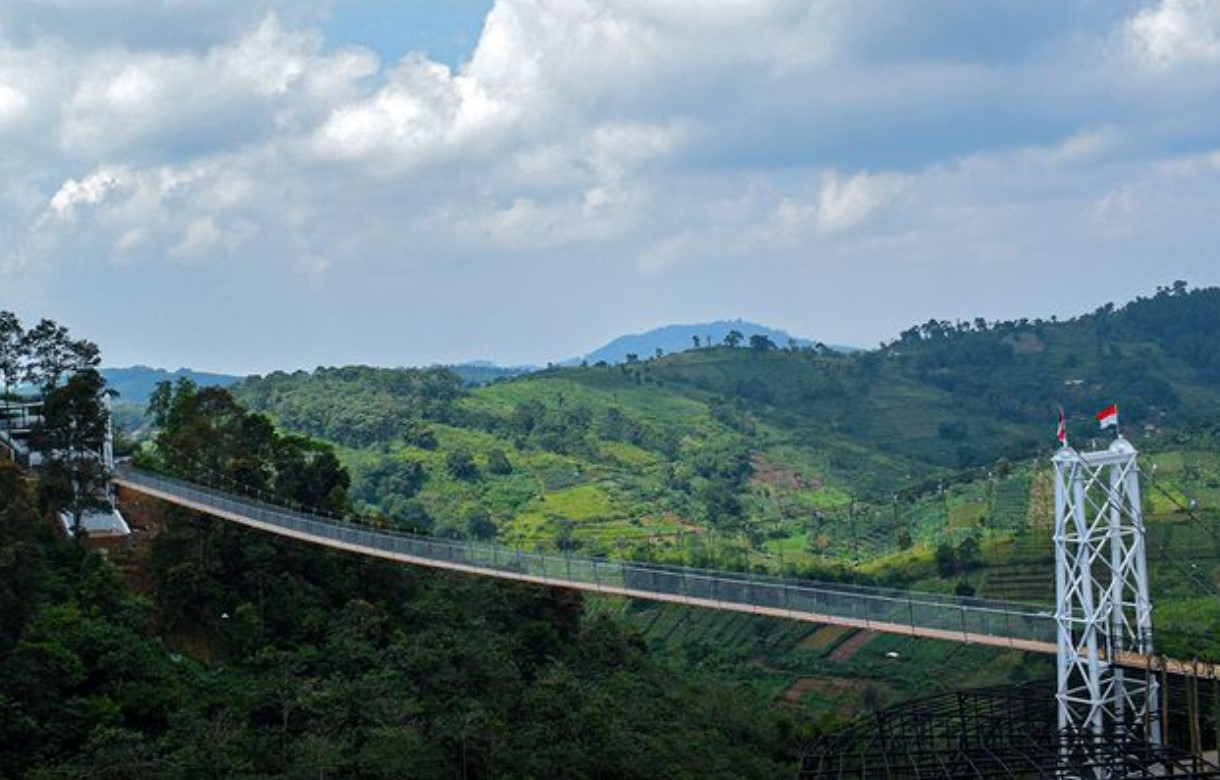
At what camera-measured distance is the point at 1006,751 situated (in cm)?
1862

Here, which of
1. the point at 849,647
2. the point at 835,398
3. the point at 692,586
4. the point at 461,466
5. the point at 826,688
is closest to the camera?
the point at 692,586

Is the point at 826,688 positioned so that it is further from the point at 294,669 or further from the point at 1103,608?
the point at 1103,608

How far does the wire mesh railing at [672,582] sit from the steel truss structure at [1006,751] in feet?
4.62

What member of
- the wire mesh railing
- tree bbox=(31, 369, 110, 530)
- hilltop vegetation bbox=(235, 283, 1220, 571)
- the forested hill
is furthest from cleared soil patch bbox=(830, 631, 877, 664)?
the forested hill

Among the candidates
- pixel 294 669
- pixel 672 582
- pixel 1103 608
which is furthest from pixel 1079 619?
pixel 294 669

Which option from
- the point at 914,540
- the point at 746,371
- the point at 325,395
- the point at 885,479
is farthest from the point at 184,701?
the point at 746,371

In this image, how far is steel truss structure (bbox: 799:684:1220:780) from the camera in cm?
1662

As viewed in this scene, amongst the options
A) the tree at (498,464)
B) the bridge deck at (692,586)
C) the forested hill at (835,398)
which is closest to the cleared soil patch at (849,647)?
the bridge deck at (692,586)

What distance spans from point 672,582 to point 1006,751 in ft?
20.8

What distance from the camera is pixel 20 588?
2053 cm

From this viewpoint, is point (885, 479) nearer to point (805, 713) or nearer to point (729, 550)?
point (729, 550)

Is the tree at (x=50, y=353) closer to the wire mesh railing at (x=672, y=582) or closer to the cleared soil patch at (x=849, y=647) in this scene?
the wire mesh railing at (x=672, y=582)

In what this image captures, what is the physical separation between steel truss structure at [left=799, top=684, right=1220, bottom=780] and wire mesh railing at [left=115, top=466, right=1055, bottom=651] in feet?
4.62

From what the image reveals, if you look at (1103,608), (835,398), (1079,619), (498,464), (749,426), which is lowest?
(1079,619)
